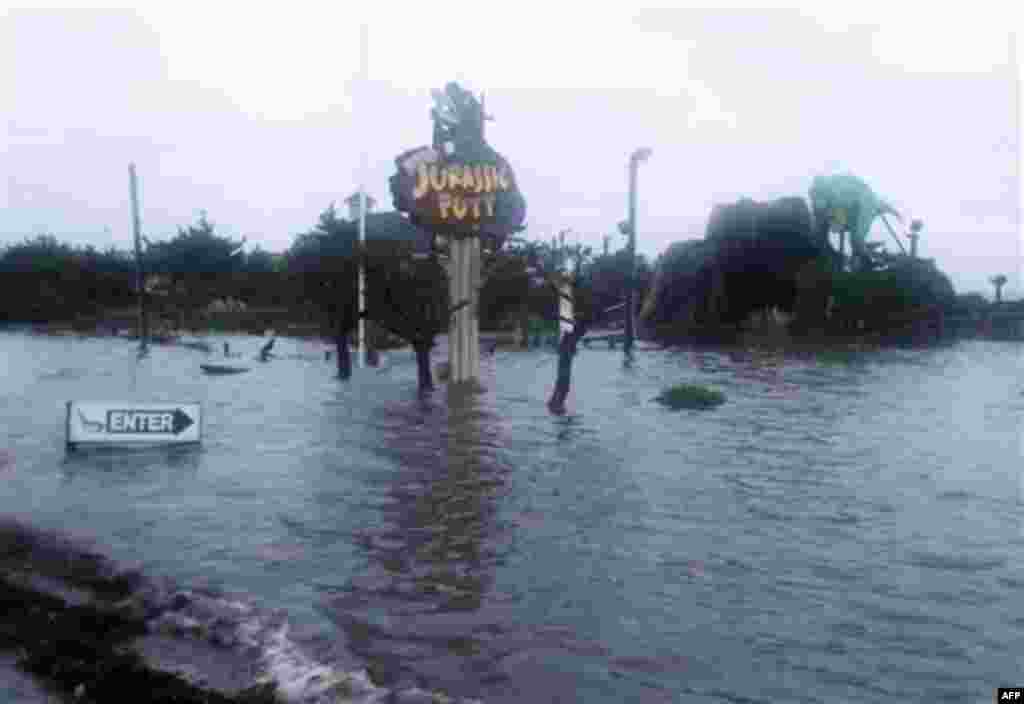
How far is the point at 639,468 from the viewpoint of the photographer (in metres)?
15.9

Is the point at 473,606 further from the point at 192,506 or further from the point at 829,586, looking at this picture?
the point at 192,506

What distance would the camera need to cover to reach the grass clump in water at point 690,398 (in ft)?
78.1

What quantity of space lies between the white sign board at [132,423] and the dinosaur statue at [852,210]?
147 feet

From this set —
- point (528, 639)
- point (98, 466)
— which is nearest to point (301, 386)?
point (98, 466)

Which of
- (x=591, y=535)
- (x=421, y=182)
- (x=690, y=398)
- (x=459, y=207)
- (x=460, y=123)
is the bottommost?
(x=591, y=535)

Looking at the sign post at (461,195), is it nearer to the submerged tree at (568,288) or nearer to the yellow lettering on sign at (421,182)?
the yellow lettering on sign at (421,182)

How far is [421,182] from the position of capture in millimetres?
25828

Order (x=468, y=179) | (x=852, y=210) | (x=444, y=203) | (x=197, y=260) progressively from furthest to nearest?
(x=197, y=260)
(x=852, y=210)
(x=468, y=179)
(x=444, y=203)

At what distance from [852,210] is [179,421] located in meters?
45.6

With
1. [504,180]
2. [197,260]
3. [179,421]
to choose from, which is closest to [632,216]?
[504,180]

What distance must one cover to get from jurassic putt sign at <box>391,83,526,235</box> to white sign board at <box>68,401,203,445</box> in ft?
31.5

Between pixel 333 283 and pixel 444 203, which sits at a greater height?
pixel 444 203

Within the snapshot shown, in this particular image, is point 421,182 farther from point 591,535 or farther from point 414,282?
point 591,535

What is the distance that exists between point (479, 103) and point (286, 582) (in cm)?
1788
